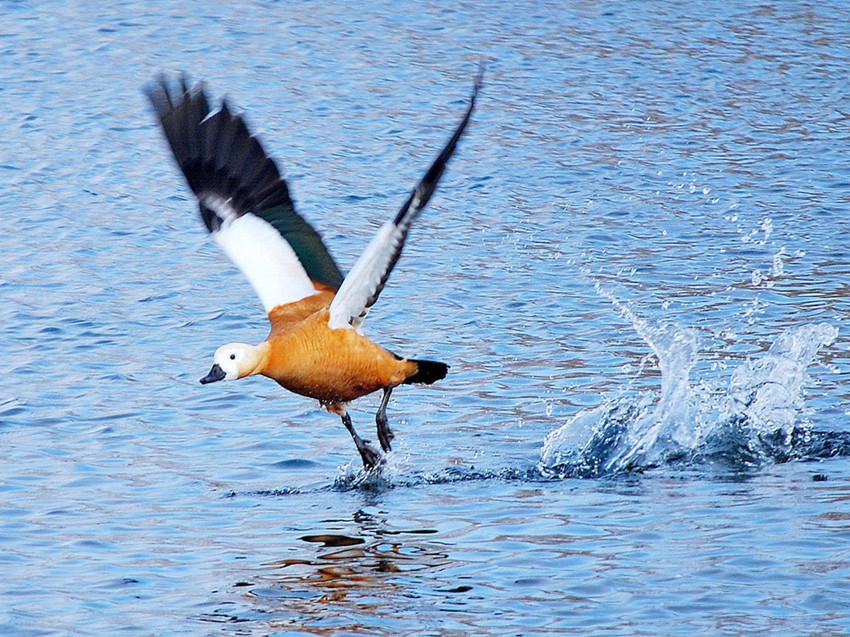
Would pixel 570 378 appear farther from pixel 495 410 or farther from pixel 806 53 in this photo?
pixel 806 53

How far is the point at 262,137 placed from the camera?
1385 cm

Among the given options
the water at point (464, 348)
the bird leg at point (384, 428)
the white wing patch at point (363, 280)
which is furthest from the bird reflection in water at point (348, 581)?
the white wing patch at point (363, 280)

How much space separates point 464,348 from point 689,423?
200 centimetres

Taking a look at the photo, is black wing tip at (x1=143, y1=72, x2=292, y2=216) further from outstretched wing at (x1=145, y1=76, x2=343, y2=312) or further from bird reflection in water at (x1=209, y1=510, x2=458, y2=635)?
bird reflection in water at (x1=209, y1=510, x2=458, y2=635)

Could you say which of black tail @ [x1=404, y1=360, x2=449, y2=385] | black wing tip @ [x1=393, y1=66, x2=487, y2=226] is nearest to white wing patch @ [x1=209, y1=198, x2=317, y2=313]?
black tail @ [x1=404, y1=360, x2=449, y2=385]

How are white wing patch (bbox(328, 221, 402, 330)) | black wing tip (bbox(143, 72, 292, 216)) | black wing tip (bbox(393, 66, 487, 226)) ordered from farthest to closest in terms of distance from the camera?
black wing tip (bbox(143, 72, 292, 216)), white wing patch (bbox(328, 221, 402, 330)), black wing tip (bbox(393, 66, 487, 226))

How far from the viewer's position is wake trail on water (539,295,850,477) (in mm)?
6695

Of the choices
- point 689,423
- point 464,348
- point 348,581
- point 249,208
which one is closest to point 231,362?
point 249,208

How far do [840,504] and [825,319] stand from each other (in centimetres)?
306

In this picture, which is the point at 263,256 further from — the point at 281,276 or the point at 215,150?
the point at 215,150

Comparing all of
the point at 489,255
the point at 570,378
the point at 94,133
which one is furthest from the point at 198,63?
the point at 570,378

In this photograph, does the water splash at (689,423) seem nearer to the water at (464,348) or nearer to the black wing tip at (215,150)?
the water at (464,348)

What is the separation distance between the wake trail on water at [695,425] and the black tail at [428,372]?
636mm

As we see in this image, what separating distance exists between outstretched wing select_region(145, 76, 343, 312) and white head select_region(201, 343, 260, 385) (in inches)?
26.8
